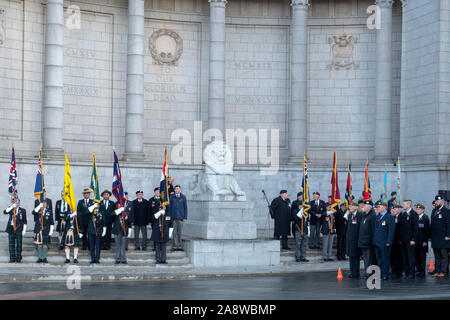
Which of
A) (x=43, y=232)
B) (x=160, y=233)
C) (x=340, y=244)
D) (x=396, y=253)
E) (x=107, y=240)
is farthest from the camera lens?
(x=340, y=244)

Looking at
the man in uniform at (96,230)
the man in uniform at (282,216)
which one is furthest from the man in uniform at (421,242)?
the man in uniform at (96,230)

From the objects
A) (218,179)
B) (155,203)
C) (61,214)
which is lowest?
(61,214)

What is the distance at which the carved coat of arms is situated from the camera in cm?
3653

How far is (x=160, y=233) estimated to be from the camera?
933 inches

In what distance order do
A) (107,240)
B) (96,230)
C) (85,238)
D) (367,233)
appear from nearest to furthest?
(367,233), (96,230), (107,240), (85,238)

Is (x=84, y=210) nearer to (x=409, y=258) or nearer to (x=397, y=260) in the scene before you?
(x=397, y=260)

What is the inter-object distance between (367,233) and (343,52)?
17.1m

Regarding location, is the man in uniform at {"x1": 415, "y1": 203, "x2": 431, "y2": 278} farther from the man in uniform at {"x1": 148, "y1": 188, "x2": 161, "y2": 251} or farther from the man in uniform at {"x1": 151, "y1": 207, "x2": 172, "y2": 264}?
the man in uniform at {"x1": 148, "y1": 188, "x2": 161, "y2": 251}

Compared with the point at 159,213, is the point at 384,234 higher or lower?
lower

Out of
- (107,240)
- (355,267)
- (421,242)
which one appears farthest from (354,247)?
(107,240)

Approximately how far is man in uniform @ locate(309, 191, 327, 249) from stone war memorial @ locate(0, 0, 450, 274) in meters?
3.20

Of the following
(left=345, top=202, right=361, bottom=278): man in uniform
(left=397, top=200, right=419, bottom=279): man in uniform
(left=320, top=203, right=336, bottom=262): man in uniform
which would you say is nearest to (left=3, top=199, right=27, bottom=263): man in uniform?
(left=345, top=202, right=361, bottom=278): man in uniform
